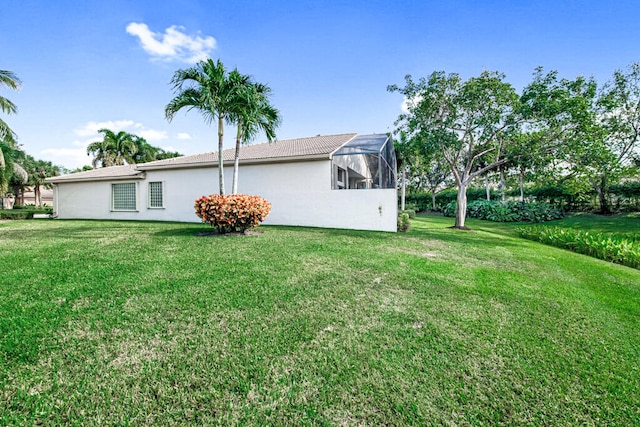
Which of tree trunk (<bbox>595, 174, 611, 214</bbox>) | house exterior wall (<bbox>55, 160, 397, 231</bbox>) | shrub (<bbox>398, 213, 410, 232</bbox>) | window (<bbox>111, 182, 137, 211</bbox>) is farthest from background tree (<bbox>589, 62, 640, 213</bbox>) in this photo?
window (<bbox>111, 182, 137, 211</bbox>)

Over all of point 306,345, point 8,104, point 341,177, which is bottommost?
point 306,345

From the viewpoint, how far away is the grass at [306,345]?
2.04 m

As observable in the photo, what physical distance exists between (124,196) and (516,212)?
26854 mm

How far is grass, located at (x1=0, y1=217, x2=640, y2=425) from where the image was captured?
6.68ft

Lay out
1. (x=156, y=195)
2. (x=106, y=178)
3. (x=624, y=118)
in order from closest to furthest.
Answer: (x=156, y=195)
(x=106, y=178)
(x=624, y=118)

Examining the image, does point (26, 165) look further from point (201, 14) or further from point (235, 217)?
point (235, 217)

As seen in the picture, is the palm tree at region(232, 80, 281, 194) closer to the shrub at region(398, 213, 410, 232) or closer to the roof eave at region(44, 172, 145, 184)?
the shrub at region(398, 213, 410, 232)

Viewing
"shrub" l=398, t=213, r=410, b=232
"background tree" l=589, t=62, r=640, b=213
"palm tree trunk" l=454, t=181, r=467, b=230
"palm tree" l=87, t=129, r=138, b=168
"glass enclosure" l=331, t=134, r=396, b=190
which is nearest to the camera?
"glass enclosure" l=331, t=134, r=396, b=190

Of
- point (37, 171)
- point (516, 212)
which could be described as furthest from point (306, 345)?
point (37, 171)

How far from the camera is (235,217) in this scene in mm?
8219

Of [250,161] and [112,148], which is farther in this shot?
[112,148]

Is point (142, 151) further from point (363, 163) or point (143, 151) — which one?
point (363, 163)

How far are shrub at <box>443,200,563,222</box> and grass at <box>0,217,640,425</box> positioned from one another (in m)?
17.4

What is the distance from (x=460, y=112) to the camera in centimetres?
1341
